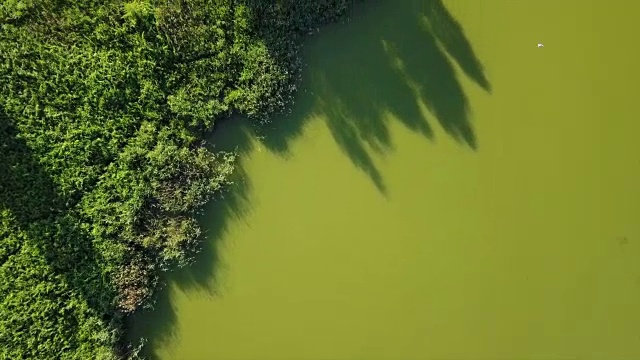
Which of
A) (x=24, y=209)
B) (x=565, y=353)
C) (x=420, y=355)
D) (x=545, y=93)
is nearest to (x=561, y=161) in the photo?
(x=545, y=93)

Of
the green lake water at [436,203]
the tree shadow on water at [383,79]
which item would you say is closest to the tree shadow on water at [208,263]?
the green lake water at [436,203]

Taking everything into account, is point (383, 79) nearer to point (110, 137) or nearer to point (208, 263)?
point (208, 263)

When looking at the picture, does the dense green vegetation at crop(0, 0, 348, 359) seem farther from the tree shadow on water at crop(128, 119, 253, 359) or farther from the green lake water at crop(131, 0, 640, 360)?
the green lake water at crop(131, 0, 640, 360)

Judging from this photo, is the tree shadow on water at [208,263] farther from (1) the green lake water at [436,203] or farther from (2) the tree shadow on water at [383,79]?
(2) the tree shadow on water at [383,79]

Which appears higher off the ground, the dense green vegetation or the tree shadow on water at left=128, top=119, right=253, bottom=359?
the dense green vegetation

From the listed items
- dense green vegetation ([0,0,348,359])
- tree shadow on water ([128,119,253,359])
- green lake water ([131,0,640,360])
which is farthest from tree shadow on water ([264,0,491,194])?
tree shadow on water ([128,119,253,359])

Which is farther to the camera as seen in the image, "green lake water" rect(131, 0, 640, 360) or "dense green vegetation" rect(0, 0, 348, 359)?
"green lake water" rect(131, 0, 640, 360)
